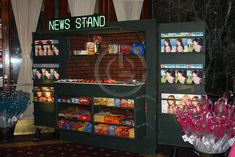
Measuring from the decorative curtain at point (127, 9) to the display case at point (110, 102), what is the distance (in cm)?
141

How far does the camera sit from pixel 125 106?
5121 millimetres

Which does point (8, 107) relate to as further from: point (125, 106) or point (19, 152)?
point (125, 106)

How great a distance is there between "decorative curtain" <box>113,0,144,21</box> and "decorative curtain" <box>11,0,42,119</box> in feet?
6.70

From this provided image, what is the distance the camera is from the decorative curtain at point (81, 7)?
7.65m

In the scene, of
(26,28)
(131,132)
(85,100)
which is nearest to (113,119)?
(131,132)

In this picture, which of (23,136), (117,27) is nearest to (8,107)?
(23,136)

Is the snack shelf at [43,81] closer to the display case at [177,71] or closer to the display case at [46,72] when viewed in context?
the display case at [46,72]

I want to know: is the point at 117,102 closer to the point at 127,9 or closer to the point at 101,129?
the point at 101,129

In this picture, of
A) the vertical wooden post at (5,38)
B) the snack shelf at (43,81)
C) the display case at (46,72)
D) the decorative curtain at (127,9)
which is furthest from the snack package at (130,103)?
the vertical wooden post at (5,38)

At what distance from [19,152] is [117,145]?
1.73 m

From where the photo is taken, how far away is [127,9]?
25.3 feet

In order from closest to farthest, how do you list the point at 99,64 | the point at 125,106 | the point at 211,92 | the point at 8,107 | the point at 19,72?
the point at 125,106
the point at 8,107
the point at 211,92
the point at 99,64
the point at 19,72

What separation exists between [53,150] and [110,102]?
4.40 feet

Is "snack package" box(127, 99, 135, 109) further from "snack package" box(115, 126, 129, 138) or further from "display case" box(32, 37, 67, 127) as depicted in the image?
"display case" box(32, 37, 67, 127)
